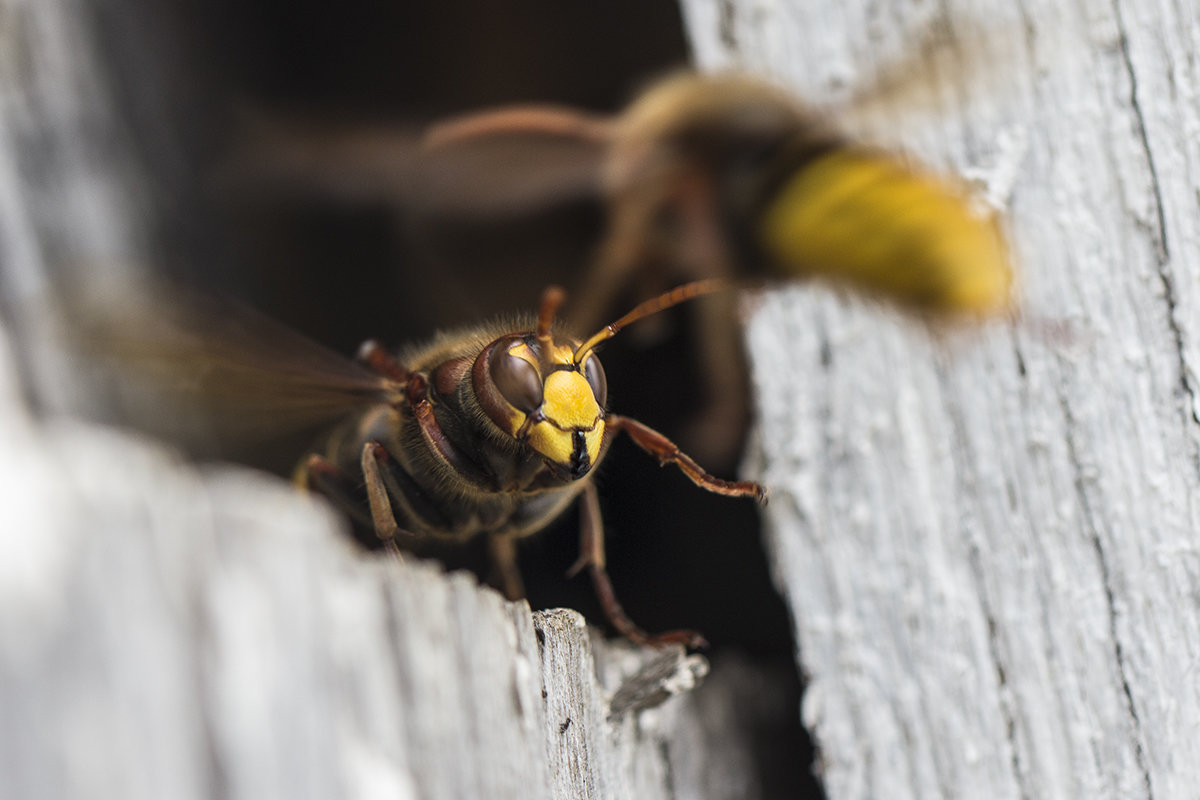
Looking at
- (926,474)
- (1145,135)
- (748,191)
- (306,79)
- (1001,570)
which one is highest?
(306,79)

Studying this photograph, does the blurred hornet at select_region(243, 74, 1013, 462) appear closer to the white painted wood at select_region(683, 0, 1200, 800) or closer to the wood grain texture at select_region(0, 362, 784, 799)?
the white painted wood at select_region(683, 0, 1200, 800)

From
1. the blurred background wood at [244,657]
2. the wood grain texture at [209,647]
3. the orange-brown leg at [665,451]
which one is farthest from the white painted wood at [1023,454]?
the wood grain texture at [209,647]

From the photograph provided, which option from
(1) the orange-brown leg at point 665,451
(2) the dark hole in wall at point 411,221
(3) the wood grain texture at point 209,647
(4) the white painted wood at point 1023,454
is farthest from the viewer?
(2) the dark hole in wall at point 411,221

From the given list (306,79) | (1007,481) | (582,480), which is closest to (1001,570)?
(1007,481)

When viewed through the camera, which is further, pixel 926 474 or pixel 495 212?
pixel 495 212

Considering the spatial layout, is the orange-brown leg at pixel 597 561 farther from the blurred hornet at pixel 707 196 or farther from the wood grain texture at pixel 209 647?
the wood grain texture at pixel 209 647

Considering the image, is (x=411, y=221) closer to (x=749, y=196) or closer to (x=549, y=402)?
(x=749, y=196)

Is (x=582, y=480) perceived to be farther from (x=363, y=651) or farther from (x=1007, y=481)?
(x=363, y=651)
